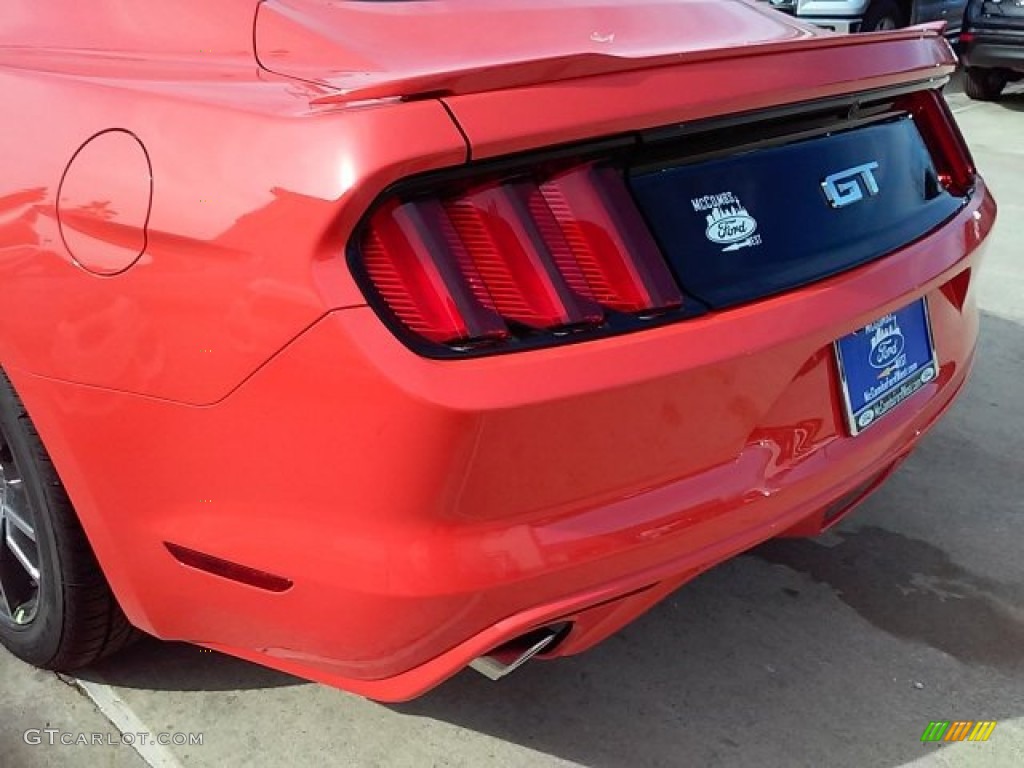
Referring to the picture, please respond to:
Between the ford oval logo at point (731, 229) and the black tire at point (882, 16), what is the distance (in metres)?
8.65

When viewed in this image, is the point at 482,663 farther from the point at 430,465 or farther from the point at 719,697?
the point at 719,697

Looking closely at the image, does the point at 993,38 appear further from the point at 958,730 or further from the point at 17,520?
the point at 17,520

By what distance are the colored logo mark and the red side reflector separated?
1345 mm

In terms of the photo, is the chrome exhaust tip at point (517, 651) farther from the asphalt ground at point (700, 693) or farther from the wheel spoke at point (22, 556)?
the wheel spoke at point (22, 556)

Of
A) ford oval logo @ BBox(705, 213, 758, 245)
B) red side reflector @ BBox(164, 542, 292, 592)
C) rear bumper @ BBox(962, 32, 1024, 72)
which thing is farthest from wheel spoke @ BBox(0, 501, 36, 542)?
rear bumper @ BBox(962, 32, 1024, 72)

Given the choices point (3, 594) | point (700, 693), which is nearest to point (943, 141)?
point (700, 693)

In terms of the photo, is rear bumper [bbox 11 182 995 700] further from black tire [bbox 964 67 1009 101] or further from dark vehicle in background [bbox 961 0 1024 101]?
black tire [bbox 964 67 1009 101]

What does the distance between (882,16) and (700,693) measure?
923 centimetres

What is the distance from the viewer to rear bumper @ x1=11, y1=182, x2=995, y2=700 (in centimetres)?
151

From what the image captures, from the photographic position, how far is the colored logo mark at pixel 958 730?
215 centimetres

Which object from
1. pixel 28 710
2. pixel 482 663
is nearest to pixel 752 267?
pixel 482 663

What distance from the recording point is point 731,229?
175cm

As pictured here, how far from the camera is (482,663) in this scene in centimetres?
177

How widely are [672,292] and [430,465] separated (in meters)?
0.47
